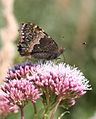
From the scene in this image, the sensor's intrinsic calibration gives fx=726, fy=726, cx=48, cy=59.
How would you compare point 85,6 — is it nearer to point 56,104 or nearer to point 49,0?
point 49,0

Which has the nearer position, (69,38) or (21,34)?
(21,34)

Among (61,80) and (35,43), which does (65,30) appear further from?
(61,80)

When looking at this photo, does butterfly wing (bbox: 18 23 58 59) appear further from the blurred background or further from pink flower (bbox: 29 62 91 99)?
the blurred background

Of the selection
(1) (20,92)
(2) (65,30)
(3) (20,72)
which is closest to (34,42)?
(3) (20,72)

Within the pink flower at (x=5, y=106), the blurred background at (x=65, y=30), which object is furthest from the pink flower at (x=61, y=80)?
the blurred background at (x=65, y=30)

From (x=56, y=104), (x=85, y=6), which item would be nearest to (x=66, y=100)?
(x=56, y=104)

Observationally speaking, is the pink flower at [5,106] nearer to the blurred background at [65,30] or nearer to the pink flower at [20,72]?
the pink flower at [20,72]
